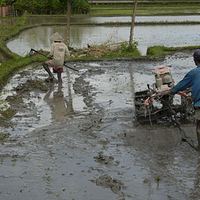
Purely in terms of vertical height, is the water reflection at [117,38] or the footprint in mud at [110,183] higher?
the footprint in mud at [110,183]

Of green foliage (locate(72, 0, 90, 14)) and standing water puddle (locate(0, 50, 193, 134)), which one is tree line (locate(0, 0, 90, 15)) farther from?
standing water puddle (locate(0, 50, 193, 134))

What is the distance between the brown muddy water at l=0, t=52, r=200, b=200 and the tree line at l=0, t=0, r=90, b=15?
97.1 feet

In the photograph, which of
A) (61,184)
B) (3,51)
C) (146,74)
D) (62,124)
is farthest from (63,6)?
(61,184)

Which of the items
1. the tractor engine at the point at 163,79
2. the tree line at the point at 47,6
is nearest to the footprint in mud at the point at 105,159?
the tractor engine at the point at 163,79

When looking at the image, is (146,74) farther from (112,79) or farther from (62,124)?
(62,124)

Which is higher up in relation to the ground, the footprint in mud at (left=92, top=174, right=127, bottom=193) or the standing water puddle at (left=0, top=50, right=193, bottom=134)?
the footprint in mud at (left=92, top=174, right=127, bottom=193)

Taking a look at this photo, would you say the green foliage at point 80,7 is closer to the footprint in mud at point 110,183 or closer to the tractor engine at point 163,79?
the tractor engine at point 163,79

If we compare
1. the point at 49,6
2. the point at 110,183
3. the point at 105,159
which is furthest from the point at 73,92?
the point at 49,6

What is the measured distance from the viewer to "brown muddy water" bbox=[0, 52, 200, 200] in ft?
14.3

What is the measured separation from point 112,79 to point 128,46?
5.01 meters

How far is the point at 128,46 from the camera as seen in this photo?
1498cm

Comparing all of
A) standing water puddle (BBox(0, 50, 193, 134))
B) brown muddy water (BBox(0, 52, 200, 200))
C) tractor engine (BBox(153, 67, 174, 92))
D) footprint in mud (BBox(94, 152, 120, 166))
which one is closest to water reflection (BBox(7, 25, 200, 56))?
standing water puddle (BBox(0, 50, 193, 134))

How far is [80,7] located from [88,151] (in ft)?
112

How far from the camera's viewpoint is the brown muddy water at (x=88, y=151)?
171 inches
